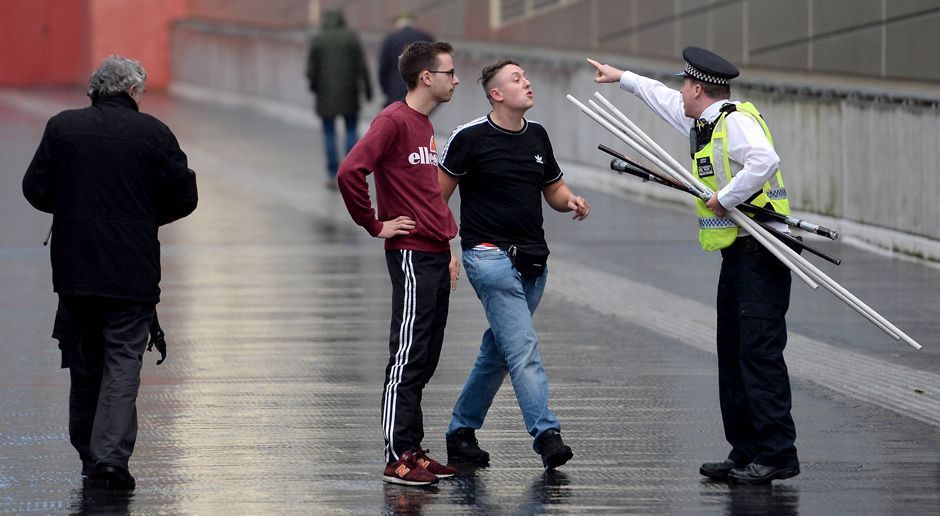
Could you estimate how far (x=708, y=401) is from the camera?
8.83 metres

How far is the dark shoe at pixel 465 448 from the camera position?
7.43 m

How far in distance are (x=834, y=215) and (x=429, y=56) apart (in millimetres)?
8571

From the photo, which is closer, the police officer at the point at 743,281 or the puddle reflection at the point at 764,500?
the puddle reflection at the point at 764,500

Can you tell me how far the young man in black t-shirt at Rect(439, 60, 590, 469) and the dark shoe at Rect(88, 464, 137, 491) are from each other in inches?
53.8

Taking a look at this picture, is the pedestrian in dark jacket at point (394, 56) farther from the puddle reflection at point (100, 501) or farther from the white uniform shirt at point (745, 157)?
the puddle reflection at point (100, 501)

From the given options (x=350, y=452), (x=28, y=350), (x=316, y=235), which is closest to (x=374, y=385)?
(x=350, y=452)

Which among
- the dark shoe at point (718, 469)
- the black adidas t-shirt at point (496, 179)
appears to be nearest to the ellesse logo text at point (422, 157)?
the black adidas t-shirt at point (496, 179)

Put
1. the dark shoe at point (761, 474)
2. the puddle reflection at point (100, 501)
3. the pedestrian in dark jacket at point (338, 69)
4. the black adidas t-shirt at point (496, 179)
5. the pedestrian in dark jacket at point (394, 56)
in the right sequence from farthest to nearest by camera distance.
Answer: the pedestrian in dark jacket at point (338, 69), the pedestrian in dark jacket at point (394, 56), the black adidas t-shirt at point (496, 179), the dark shoe at point (761, 474), the puddle reflection at point (100, 501)

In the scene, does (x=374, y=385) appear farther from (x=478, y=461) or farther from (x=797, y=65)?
(x=797, y=65)

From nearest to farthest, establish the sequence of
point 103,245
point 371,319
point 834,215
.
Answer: point 103,245 < point 371,319 < point 834,215

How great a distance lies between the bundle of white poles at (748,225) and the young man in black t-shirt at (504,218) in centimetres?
31

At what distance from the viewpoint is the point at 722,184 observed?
7176mm

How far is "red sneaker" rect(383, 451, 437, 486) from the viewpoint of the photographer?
6980 millimetres

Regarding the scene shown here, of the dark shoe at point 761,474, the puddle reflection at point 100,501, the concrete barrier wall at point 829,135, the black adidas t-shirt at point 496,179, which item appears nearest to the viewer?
the puddle reflection at point 100,501
